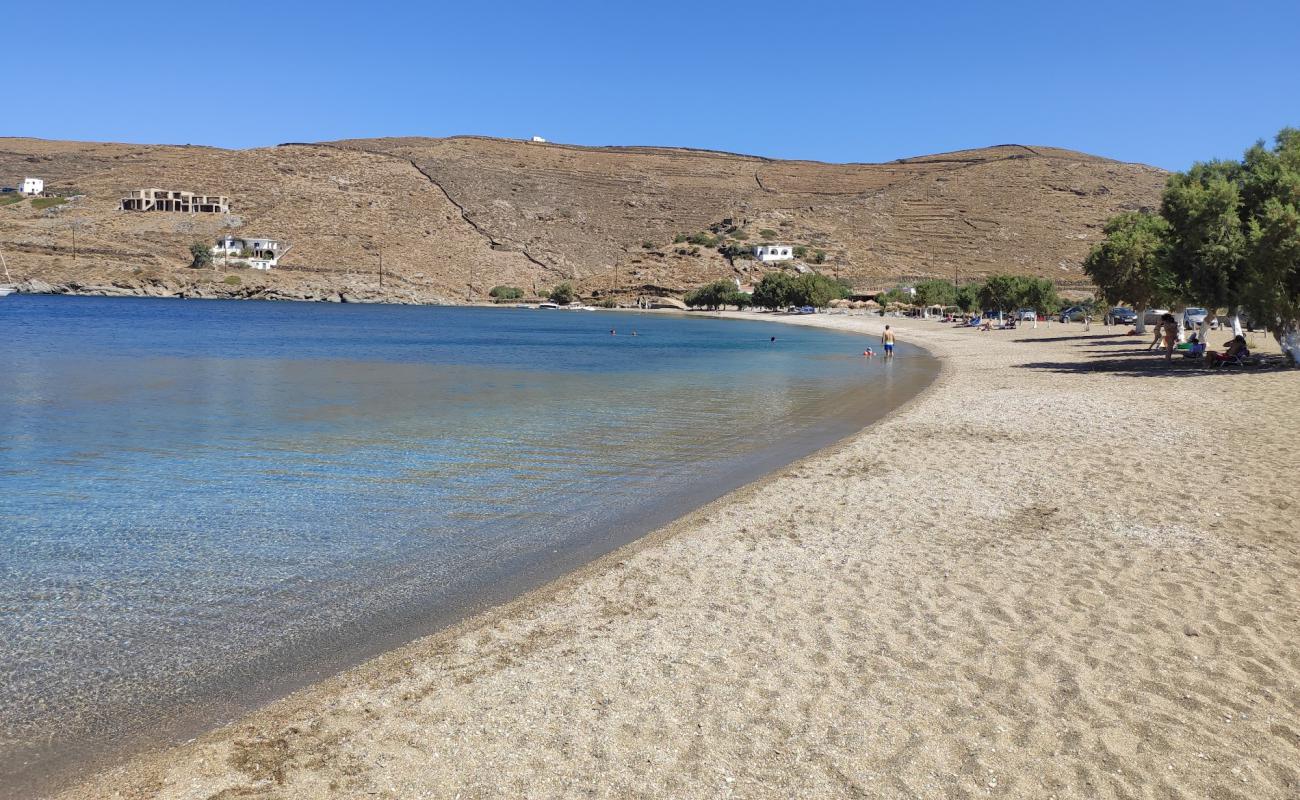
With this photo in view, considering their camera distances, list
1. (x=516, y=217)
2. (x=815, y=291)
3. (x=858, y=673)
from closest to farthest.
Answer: (x=858, y=673)
(x=815, y=291)
(x=516, y=217)

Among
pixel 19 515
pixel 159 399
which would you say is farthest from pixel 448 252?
pixel 19 515

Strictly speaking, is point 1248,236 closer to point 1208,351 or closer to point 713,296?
point 1208,351

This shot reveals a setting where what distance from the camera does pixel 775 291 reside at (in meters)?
107

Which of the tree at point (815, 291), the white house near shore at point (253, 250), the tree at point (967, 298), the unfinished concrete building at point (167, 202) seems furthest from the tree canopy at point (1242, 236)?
the unfinished concrete building at point (167, 202)

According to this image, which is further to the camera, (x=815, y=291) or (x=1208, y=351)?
(x=815, y=291)

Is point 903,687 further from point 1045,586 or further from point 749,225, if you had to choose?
point 749,225

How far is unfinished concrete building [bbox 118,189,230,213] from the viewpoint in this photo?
118000 millimetres

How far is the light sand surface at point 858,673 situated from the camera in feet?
14.3

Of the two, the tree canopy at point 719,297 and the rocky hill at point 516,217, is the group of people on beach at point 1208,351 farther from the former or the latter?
the rocky hill at point 516,217

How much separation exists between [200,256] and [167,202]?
52.7ft

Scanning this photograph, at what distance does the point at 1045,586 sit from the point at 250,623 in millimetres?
6181

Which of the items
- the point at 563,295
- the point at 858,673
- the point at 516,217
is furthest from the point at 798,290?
the point at 858,673

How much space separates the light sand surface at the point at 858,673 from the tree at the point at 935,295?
8959 cm

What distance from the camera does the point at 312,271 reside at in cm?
11300
